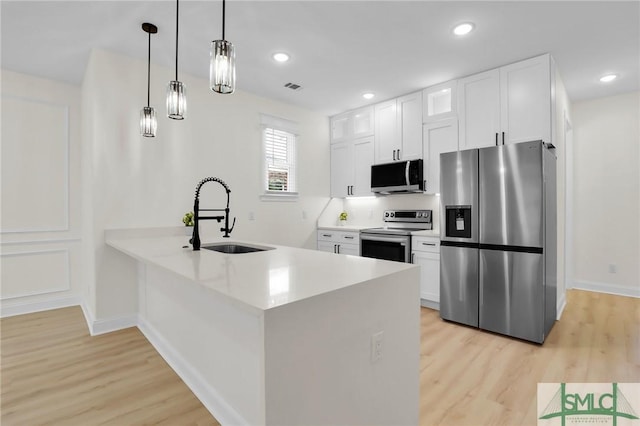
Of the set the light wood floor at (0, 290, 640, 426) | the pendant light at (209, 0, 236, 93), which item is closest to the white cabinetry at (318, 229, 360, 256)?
the light wood floor at (0, 290, 640, 426)

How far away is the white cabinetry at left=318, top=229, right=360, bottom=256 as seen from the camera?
4.29 metres

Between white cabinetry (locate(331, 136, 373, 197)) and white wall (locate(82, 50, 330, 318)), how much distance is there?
111 centimetres

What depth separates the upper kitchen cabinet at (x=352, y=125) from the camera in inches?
182

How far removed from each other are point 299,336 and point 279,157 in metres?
3.59

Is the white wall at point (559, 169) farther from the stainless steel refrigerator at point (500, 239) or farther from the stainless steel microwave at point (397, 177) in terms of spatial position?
the stainless steel microwave at point (397, 177)

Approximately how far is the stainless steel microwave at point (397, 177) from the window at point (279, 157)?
1173mm

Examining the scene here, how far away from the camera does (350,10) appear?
2363 mm

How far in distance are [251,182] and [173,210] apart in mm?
1031

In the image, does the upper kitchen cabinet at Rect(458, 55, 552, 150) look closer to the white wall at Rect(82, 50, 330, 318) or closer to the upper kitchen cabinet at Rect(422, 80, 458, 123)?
the upper kitchen cabinet at Rect(422, 80, 458, 123)

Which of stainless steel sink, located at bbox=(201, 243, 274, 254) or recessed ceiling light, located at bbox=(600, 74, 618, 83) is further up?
recessed ceiling light, located at bbox=(600, 74, 618, 83)

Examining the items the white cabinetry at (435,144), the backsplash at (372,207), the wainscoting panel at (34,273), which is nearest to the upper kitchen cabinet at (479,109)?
the white cabinetry at (435,144)

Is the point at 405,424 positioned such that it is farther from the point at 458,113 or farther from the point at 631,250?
the point at 631,250

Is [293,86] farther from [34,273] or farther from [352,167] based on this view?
[34,273]

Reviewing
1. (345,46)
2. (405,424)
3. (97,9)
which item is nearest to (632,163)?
(345,46)
